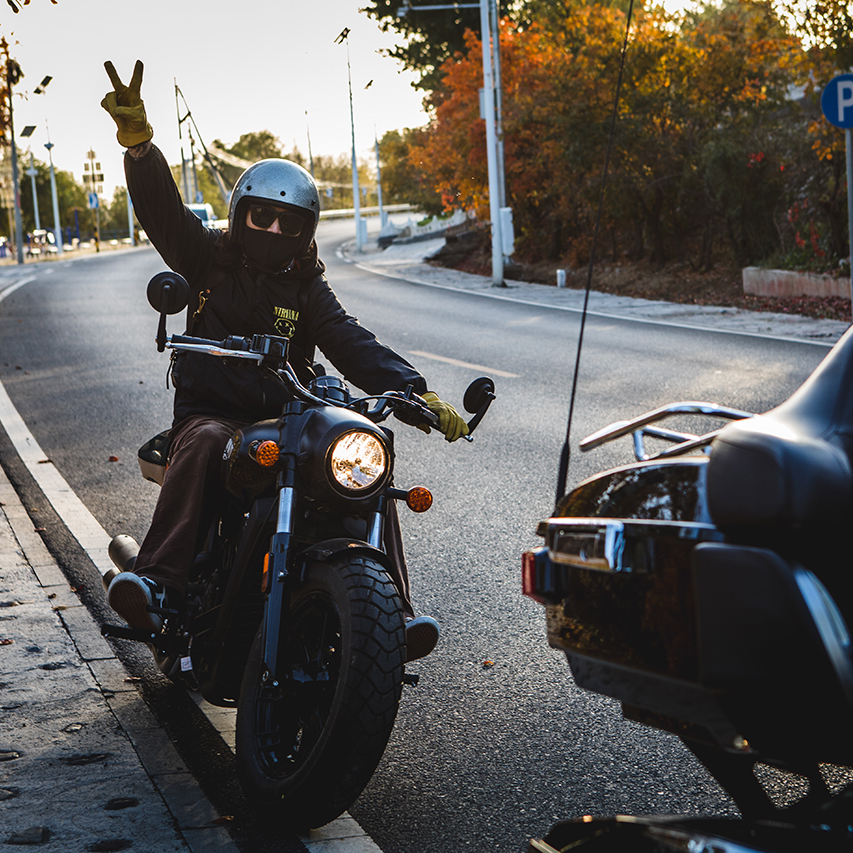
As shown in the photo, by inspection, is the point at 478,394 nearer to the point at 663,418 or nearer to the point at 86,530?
the point at 663,418

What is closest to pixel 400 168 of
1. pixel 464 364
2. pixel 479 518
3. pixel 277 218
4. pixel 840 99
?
pixel 840 99

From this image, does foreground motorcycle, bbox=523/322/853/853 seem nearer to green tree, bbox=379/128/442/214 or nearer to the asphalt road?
Answer: the asphalt road

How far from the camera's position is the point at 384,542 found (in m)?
3.55

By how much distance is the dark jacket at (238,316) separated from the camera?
12.5 ft

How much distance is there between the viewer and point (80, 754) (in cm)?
351

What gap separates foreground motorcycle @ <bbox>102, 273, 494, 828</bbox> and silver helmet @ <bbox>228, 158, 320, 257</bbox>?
796 mm

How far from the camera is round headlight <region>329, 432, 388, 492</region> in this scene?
3.08 meters

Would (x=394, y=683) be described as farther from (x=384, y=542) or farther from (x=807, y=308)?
(x=807, y=308)

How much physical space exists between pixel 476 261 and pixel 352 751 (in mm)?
29283

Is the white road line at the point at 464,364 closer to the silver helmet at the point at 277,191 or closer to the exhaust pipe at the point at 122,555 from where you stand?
the exhaust pipe at the point at 122,555

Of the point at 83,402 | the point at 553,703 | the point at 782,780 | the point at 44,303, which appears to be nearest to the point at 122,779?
the point at 553,703

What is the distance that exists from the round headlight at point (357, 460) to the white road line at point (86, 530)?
930 mm

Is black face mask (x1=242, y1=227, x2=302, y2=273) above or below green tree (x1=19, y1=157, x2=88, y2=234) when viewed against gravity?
below

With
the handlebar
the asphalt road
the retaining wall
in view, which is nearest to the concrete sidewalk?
the asphalt road
